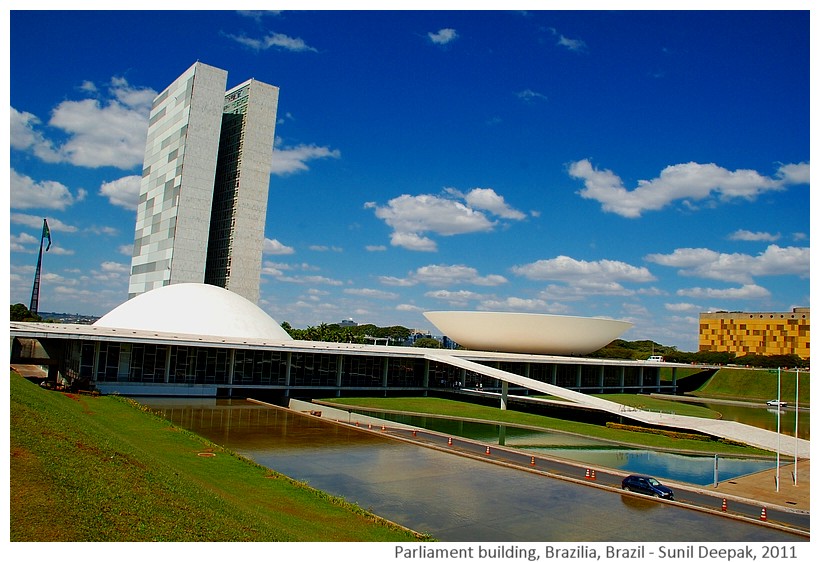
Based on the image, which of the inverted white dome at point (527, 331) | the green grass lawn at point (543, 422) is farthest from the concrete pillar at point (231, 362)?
the inverted white dome at point (527, 331)

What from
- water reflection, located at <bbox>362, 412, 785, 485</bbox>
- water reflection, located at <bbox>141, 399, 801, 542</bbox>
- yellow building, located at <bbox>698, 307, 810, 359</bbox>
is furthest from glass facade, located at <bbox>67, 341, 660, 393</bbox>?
yellow building, located at <bbox>698, 307, 810, 359</bbox>

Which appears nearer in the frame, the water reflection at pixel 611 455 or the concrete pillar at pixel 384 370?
the water reflection at pixel 611 455

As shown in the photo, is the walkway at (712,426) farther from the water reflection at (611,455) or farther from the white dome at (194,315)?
the white dome at (194,315)

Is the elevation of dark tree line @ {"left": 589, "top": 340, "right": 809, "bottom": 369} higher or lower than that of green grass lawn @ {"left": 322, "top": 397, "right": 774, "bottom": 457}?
higher

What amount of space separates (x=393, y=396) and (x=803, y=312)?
264ft

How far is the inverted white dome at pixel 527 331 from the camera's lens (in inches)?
2320

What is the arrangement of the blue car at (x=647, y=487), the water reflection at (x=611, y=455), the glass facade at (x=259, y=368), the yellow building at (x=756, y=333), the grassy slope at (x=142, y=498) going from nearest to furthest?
the grassy slope at (x=142, y=498) < the blue car at (x=647, y=487) < the water reflection at (x=611, y=455) < the glass facade at (x=259, y=368) < the yellow building at (x=756, y=333)

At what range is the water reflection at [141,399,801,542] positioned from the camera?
572 inches

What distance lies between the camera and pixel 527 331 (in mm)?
59312

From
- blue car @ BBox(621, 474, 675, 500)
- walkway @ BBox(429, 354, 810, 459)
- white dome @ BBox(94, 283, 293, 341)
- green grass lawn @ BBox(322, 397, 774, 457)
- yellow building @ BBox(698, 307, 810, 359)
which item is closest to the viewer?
blue car @ BBox(621, 474, 675, 500)

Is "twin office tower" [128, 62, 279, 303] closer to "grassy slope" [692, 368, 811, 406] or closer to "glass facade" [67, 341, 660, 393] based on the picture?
"glass facade" [67, 341, 660, 393]

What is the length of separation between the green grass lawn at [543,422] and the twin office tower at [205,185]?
124 ft

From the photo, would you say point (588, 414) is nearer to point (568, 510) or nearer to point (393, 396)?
point (393, 396)

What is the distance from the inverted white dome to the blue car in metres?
39.9
